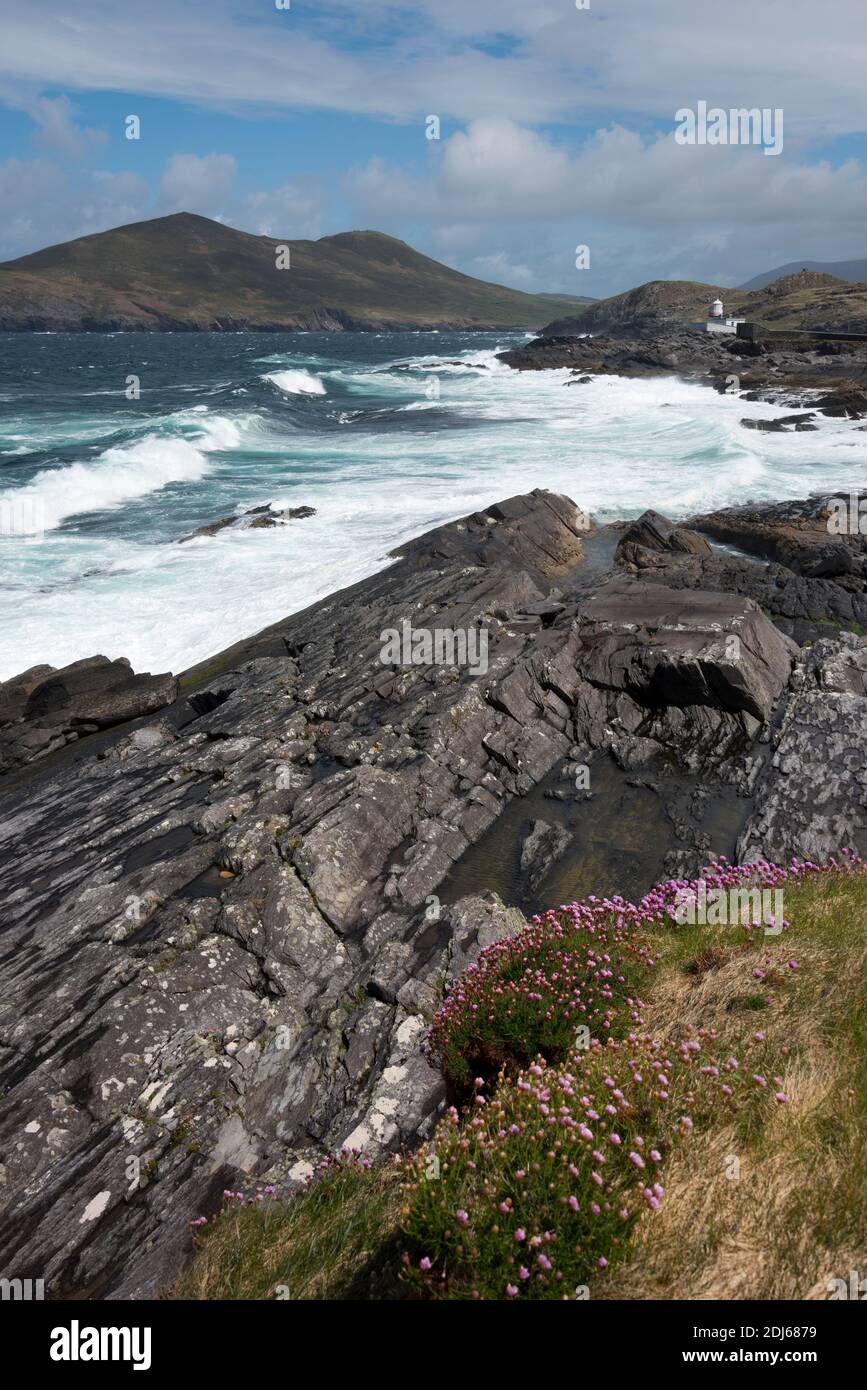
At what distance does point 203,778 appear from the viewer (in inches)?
571

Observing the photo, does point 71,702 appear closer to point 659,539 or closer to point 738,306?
point 659,539

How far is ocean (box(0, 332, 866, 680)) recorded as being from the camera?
25.3 meters

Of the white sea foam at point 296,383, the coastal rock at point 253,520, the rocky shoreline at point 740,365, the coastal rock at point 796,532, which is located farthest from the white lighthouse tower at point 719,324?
the coastal rock at point 253,520

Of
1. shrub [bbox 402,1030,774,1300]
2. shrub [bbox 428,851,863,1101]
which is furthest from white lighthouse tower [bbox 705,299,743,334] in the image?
shrub [bbox 402,1030,774,1300]

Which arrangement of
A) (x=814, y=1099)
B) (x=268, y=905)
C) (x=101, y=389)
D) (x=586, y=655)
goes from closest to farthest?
(x=814, y=1099) < (x=268, y=905) < (x=586, y=655) < (x=101, y=389)

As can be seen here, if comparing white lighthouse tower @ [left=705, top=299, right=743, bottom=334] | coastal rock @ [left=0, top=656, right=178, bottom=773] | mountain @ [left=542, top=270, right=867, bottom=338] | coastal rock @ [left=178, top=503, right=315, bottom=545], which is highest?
mountain @ [left=542, top=270, right=867, bottom=338]

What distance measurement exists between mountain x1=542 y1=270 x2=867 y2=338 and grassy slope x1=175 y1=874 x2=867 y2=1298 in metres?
114

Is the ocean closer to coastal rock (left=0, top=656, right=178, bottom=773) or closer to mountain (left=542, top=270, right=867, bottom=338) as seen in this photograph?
coastal rock (left=0, top=656, right=178, bottom=773)

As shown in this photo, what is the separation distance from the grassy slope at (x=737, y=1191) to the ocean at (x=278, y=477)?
1788 cm

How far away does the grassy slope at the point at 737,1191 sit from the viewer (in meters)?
4.66

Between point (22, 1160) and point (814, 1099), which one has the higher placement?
point (814, 1099)
